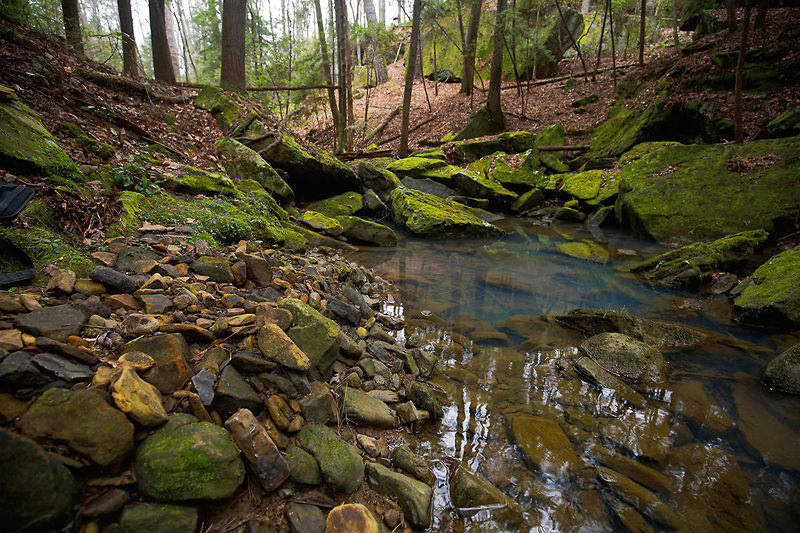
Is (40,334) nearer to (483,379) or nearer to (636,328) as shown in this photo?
(483,379)

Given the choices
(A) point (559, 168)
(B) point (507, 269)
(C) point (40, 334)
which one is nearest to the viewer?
(C) point (40, 334)

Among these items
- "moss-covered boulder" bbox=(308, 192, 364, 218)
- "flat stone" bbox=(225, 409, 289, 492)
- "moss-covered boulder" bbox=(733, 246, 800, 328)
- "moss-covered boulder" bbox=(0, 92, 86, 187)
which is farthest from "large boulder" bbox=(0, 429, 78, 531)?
"moss-covered boulder" bbox=(308, 192, 364, 218)

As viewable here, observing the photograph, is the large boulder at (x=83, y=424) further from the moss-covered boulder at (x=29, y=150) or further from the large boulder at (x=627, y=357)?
the large boulder at (x=627, y=357)

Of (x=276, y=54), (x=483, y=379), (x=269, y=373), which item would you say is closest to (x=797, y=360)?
(x=483, y=379)

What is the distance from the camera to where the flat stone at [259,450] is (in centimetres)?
177

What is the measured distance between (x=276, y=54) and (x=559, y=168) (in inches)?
561

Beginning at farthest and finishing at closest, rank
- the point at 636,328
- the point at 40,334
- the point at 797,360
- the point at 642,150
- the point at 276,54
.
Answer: the point at 276,54 → the point at 642,150 → the point at 636,328 → the point at 797,360 → the point at 40,334

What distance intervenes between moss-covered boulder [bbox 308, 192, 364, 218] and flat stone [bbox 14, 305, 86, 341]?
7.63m

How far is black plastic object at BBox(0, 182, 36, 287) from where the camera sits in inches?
88.9

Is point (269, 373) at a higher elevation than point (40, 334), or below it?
below

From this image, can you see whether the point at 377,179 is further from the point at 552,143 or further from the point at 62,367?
the point at 62,367

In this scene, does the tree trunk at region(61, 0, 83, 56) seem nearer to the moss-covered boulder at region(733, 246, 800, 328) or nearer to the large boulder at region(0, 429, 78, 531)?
the large boulder at region(0, 429, 78, 531)

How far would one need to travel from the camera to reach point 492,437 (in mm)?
2814

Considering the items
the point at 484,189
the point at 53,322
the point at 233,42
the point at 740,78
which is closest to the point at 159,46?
the point at 233,42
